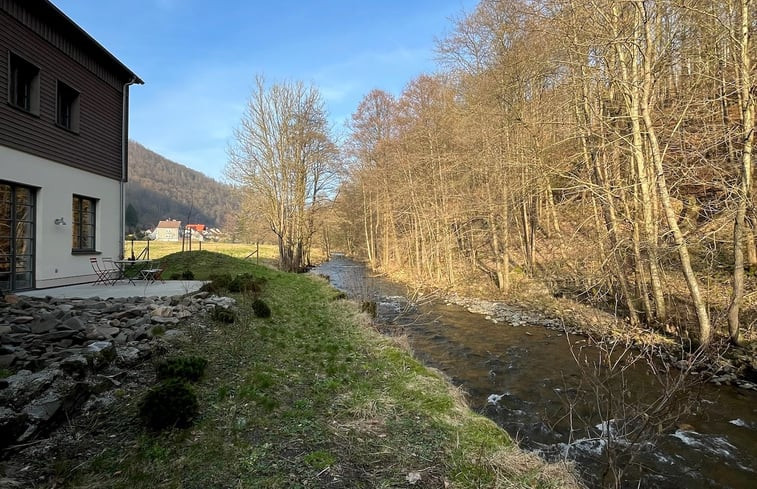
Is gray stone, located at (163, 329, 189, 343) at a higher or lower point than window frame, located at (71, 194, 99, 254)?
lower

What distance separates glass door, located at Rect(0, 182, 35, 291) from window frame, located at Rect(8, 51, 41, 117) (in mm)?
1812

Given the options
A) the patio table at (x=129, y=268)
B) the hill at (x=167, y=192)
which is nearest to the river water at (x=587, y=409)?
the patio table at (x=129, y=268)

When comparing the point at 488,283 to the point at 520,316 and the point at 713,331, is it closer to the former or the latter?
the point at 520,316

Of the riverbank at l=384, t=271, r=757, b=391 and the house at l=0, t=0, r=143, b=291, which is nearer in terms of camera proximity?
the riverbank at l=384, t=271, r=757, b=391

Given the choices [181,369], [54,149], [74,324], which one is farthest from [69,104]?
[181,369]

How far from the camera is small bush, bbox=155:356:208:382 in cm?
416

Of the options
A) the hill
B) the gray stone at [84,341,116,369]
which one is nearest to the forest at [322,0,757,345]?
the gray stone at [84,341,116,369]

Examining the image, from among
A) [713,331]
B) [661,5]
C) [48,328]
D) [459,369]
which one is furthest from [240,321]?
[661,5]

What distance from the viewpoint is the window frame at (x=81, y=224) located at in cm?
939

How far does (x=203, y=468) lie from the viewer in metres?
2.88

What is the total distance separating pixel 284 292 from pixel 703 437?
10.1 meters

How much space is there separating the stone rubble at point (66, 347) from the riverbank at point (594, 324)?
5394mm

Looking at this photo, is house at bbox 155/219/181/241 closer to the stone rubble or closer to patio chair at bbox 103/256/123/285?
patio chair at bbox 103/256/123/285

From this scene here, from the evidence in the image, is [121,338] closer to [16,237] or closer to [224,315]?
[224,315]
